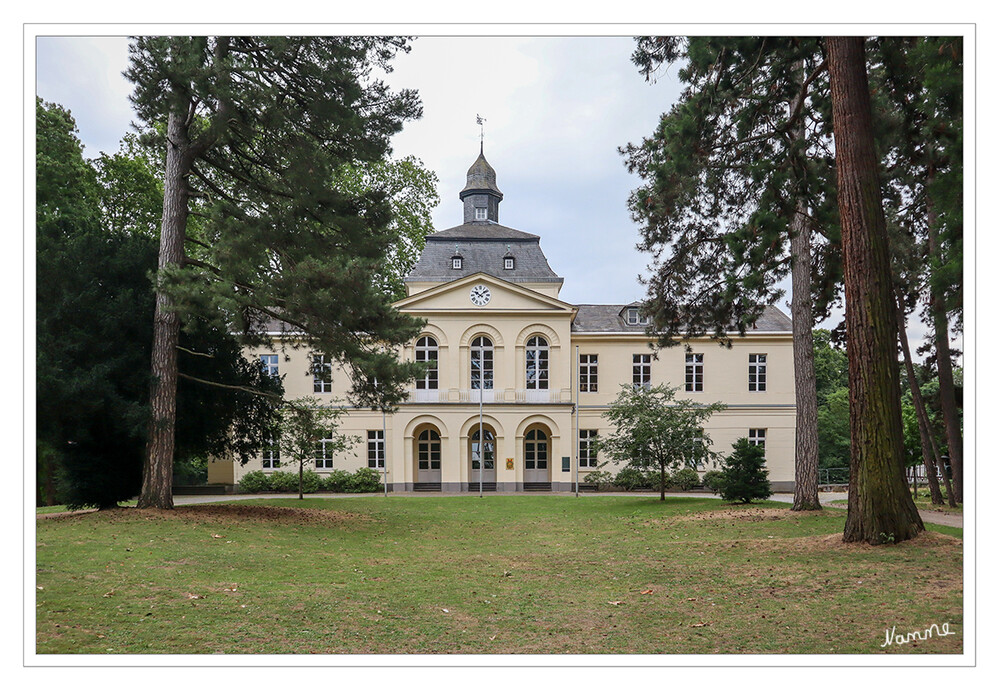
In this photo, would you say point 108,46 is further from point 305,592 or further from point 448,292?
point 448,292

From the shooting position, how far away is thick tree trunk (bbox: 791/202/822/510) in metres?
13.9

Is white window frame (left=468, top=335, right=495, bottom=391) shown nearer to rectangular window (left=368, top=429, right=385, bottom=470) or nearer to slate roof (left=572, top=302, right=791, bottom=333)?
slate roof (left=572, top=302, right=791, bottom=333)

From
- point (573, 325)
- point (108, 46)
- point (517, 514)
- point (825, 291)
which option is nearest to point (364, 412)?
point (573, 325)

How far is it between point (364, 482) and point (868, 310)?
22.3 metres

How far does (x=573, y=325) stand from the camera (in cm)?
3003

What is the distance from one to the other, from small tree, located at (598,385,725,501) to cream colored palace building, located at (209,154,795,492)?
824 centimetres

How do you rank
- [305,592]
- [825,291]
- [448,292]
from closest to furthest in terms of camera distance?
[305,592] → [825,291] → [448,292]

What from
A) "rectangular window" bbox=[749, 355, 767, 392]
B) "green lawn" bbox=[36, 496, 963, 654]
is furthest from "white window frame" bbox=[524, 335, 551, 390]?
"green lawn" bbox=[36, 496, 963, 654]

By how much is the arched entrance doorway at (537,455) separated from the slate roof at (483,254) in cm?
577

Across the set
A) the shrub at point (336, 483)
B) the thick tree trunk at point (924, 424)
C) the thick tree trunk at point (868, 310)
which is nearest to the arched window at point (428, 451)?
the shrub at point (336, 483)

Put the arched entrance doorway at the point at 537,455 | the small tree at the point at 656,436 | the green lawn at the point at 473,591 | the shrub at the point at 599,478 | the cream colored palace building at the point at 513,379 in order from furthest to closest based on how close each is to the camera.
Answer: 1. the arched entrance doorway at the point at 537,455
2. the cream colored palace building at the point at 513,379
3. the shrub at the point at 599,478
4. the small tree at the point at 656,436
5. the green lawn at the point at 473,591

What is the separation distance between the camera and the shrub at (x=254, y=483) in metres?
27.4

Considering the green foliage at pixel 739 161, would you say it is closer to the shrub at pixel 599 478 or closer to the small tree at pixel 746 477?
the small tree at pixel 746 477
